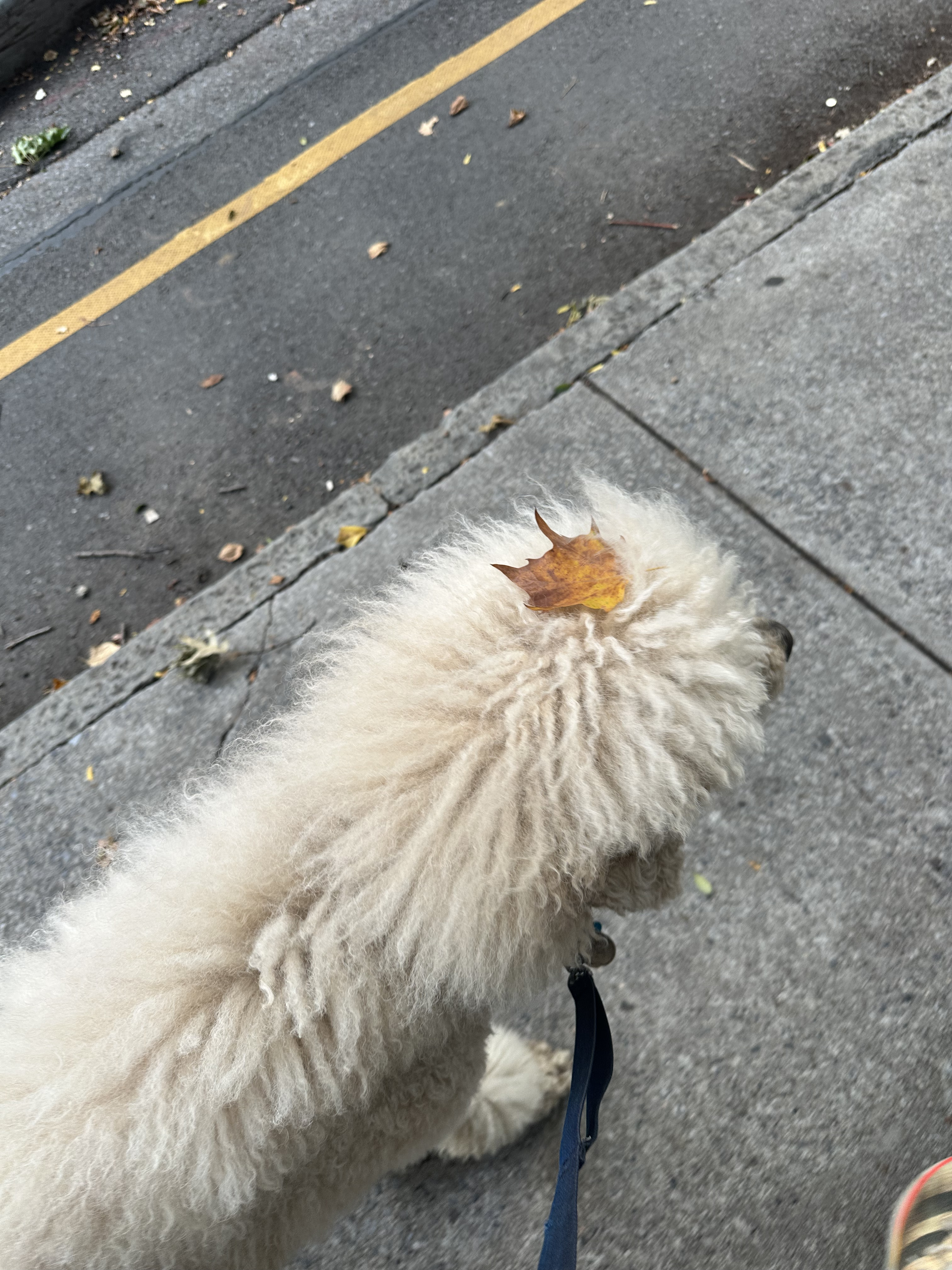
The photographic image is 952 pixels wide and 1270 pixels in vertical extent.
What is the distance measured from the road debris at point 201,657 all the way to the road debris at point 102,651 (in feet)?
1.04

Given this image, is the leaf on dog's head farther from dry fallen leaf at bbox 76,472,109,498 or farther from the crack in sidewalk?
dry fallen leaf at bbox 76,472,109,498

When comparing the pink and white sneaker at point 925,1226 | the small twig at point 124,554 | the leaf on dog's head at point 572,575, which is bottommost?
the pink and white sneaker at point 925,1226

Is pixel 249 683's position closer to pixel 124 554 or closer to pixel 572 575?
pixel 124 554

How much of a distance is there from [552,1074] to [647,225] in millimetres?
3099

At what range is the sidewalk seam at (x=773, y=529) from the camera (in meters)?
2.38

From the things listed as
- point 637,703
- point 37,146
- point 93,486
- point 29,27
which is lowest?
point 93,486

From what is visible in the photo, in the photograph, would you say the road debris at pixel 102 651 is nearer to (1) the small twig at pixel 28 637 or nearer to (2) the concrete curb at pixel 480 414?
(2) the concrete curb at pixel 480 414

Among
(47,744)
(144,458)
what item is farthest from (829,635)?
(144,458)

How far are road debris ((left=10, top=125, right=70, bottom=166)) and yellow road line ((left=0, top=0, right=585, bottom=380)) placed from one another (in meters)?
1.17

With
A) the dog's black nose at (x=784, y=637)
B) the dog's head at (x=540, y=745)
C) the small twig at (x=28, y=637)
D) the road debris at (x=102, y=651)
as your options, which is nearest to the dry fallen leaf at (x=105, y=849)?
the road debris at (x=102, y=651)

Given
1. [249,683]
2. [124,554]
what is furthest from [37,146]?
[249,683]

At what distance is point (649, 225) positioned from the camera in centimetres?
353

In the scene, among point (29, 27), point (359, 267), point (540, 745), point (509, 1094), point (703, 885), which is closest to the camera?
point (540, 745)

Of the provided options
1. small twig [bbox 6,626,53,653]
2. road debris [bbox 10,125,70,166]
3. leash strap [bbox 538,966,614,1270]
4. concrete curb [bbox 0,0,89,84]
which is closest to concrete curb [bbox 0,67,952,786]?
small twig [bbox 6,626,53,653]
